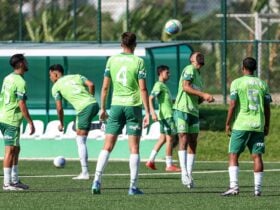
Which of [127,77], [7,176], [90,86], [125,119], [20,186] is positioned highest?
[127,77]

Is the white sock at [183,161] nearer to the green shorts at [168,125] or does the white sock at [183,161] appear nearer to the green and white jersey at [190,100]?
the green and white jersey at [190,100]

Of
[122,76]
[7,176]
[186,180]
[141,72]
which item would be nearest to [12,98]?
[7,176]

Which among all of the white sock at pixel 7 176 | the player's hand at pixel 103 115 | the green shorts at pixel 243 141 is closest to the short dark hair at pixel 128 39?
the player's hand at pixel 103 115

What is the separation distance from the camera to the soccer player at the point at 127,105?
736 inches

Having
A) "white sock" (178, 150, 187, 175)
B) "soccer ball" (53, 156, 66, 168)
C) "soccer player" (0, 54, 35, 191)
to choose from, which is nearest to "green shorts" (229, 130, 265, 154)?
"white sock" (178, 150, 187, 175)

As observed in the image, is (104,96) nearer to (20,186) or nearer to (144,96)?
(144,96)

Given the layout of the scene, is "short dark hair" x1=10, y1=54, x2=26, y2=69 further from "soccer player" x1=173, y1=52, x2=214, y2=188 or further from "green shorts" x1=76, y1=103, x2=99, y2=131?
"green shorts" x1=76, y1=103, x2=99, y2=131

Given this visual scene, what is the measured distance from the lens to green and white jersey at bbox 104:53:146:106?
61.7 ft

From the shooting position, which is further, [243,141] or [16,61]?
[16,61]

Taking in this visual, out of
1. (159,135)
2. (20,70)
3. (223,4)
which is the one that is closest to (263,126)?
(20,70)

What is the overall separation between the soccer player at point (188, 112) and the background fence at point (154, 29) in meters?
9.37

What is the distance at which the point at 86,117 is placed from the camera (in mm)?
A: 23141

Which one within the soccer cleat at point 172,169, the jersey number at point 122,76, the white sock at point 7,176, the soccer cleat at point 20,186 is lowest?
the soccer cleat at point 172,169

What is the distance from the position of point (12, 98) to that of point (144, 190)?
246cm
